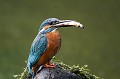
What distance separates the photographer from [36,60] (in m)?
2.37

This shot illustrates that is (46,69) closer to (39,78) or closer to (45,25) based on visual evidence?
(39,78)

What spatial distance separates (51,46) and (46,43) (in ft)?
0.11

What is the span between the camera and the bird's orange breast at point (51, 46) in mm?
2340

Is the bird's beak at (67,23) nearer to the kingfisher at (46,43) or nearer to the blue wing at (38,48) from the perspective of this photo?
the kingfisher at (46,43)

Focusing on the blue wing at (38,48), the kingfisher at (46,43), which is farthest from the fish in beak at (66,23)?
the blue wing at (38,48)

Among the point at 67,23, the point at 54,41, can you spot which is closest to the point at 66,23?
the point at 67,23

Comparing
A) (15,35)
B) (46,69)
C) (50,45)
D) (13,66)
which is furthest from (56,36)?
(15,35)

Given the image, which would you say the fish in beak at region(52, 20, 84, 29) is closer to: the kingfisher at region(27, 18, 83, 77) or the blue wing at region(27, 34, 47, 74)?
the kingfisher at region(27, 18, 83, 77)

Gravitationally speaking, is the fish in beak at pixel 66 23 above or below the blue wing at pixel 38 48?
above

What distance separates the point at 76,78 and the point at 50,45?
241 millimetres

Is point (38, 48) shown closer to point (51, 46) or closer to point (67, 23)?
point (51, 46)

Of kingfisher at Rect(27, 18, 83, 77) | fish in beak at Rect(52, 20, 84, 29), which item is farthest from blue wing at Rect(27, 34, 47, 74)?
fish in beak at Rect(52, 20, 84, 29)

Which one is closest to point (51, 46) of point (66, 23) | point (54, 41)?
point (54, 41)

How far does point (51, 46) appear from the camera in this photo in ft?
7.70
